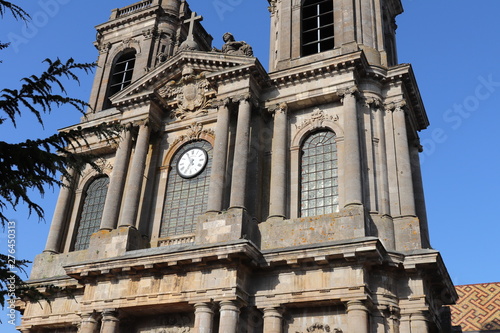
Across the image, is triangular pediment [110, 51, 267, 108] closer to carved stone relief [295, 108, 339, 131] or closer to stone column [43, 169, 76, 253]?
carved stone relief [295, 108, 339, 131]

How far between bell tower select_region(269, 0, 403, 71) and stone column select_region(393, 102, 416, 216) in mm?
2736

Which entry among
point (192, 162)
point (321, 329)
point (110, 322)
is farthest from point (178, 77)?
point (321, 329)

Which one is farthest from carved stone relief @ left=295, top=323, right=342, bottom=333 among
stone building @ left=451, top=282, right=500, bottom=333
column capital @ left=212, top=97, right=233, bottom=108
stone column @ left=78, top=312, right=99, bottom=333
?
stone building @ left=451, top=282, right=500, bottom=333

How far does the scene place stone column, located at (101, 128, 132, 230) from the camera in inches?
805

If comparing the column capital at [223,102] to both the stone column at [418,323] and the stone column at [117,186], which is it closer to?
the stone column at [117,186]

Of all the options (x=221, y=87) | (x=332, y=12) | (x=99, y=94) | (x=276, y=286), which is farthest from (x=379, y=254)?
(x=99, y=94)

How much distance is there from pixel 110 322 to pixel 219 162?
6115 millimetres

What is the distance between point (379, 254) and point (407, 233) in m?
2.04

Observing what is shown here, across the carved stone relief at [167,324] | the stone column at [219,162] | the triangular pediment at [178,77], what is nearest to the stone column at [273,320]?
the carved stone relief at [167,324]

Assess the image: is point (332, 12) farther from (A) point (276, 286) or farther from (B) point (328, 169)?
(A) point (276, 286)

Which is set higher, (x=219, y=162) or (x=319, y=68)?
(x=319, y=68)

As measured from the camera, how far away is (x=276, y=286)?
16922 millimetres

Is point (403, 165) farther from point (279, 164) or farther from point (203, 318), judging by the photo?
point (203, 318)

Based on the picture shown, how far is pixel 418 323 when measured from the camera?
15.8 metres
